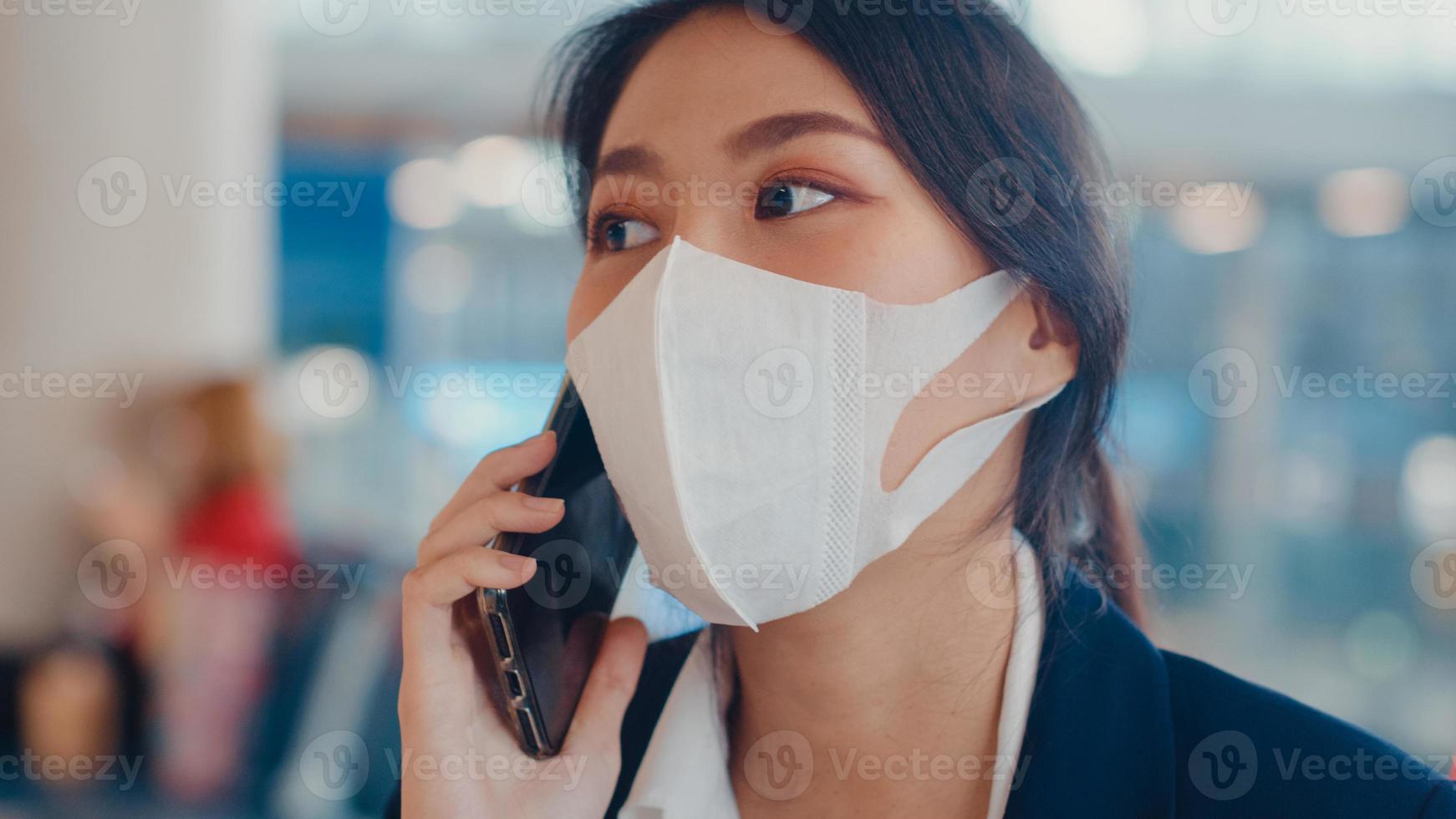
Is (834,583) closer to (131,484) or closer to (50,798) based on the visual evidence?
(50,798)

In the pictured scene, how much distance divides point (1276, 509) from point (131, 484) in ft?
16.9

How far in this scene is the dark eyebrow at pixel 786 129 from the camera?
110 cm

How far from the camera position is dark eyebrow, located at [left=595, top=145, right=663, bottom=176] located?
1.16 metres

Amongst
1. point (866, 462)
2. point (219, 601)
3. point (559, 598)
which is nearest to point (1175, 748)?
point (866, 462)

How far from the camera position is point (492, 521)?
1129 mm

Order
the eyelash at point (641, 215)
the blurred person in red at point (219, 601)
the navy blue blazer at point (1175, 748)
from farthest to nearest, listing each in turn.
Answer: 1. the blurred person in red at point (219, 601)
2. the eyelash at point (641, 215)
3. the navy blue blazer at point (1175, 748)

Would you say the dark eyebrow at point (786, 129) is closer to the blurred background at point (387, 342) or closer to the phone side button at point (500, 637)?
the phone side button at point (500, 637)

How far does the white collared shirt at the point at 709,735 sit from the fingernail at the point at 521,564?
32 centimetres

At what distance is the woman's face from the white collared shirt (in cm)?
25

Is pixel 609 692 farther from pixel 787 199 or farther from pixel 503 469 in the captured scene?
pixel 787 199

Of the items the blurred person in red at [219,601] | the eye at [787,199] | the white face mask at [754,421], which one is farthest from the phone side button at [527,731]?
the blurred person in red at [219,601]

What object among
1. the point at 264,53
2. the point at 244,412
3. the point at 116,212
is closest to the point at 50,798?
the point at 244,412

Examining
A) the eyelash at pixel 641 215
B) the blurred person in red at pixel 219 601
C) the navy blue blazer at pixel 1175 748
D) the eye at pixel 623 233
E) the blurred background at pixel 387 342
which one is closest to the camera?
the navy blue blazer at pixel 1175 748

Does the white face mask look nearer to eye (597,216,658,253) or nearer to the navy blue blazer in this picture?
eye (597,216,658,253)
